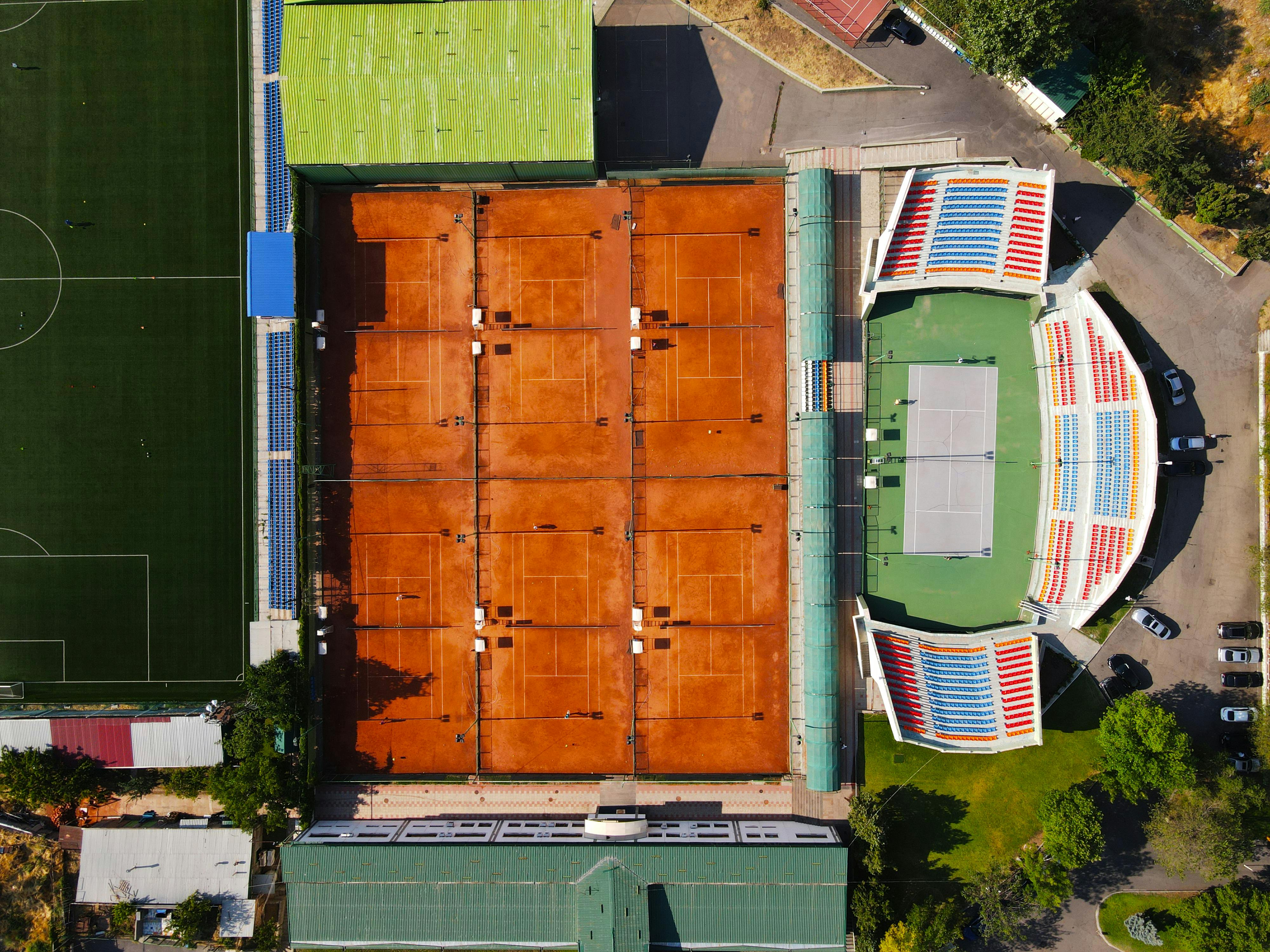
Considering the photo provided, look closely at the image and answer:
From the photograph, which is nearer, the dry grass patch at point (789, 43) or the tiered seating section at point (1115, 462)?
the tiered seating section at point (1115, 462)

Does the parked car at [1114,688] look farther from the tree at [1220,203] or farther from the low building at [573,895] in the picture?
the tree at [1220,203]

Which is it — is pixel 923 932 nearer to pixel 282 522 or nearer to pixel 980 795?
pixel 980 795

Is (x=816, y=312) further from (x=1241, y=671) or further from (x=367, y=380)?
(x=1241, y=671)

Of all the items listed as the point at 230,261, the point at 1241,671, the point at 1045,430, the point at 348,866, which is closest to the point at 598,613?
the point at 348,866

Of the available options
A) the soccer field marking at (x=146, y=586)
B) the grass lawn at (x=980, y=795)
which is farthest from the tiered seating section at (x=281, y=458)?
the grass lawn at (x=980, y=795)

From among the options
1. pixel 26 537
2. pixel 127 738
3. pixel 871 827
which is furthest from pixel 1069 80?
pixel 26 537

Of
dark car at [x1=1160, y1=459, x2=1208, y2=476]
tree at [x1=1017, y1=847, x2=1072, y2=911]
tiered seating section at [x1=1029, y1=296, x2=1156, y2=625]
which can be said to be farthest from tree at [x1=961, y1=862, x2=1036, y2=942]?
dark car at [x1=1160, y1=459, x2=1208, y2=476]
